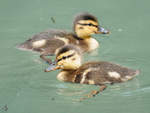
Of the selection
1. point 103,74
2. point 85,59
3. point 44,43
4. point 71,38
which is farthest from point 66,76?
point 71,38

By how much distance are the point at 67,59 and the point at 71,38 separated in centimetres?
109

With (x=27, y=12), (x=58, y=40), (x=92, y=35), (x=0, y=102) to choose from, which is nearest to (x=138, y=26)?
(x=92, y=35)

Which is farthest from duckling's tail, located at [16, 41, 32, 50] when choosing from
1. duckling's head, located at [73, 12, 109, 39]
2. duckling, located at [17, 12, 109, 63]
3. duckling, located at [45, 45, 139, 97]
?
duckling, located at [45, 45, 139, 97]

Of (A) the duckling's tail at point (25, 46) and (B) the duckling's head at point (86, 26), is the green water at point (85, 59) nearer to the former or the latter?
(A) the duckling's tail at point (25, 46)

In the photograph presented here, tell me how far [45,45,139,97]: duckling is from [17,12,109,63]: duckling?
71 centimetres

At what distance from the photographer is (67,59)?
16.6 ft

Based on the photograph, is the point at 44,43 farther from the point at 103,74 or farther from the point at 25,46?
the point at 103,74

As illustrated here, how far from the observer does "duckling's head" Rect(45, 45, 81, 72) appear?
197 inches

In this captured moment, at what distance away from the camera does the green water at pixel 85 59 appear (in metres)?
4.42

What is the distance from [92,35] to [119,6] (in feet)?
2.67

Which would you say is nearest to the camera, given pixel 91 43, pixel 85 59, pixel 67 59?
pixel 67 59

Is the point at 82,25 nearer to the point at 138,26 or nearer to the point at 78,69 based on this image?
the point at 138,26

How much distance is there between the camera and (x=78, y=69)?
Answer: 5.08m

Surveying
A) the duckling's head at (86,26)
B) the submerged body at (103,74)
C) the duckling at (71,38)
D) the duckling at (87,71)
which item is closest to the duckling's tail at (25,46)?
the duckling at (71,38)
